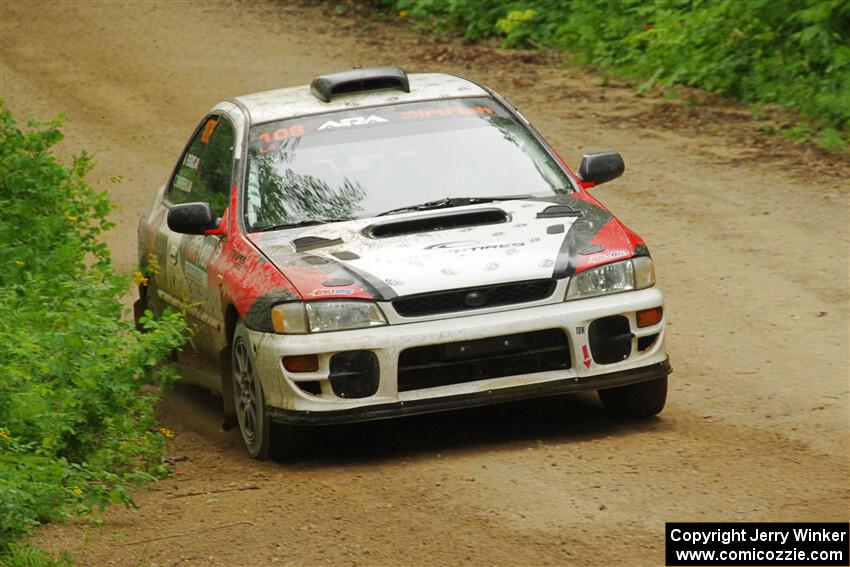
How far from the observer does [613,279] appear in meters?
7.27

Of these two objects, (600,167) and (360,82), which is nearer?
(600,167)

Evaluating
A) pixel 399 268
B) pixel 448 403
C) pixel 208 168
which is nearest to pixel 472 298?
pixel 399 268

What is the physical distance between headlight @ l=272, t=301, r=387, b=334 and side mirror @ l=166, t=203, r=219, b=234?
1133mm

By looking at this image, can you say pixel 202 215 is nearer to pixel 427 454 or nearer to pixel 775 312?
pixel 427 454

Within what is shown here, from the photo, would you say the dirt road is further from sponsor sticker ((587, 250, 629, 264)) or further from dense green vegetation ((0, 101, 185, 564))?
sponsor sticker ((587, 250, 629, 264))

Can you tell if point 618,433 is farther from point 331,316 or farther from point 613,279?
point 331,316

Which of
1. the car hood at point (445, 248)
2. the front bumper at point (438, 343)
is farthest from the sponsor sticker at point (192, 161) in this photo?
the front bumper at point (438, 343)

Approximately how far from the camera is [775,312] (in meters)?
10.1

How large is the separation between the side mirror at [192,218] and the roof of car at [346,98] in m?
0.80

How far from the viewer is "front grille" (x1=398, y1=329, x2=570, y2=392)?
7.05 m

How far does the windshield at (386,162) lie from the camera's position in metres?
8.00

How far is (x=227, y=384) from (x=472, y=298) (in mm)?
1596

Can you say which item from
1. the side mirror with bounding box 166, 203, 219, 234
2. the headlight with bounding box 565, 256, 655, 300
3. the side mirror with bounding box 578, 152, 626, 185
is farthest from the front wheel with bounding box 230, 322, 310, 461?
the side mirror with bounding box 578, 152, 626, 185

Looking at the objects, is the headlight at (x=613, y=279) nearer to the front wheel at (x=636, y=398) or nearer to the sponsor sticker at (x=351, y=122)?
the front wheel at (x=636, y=398)
